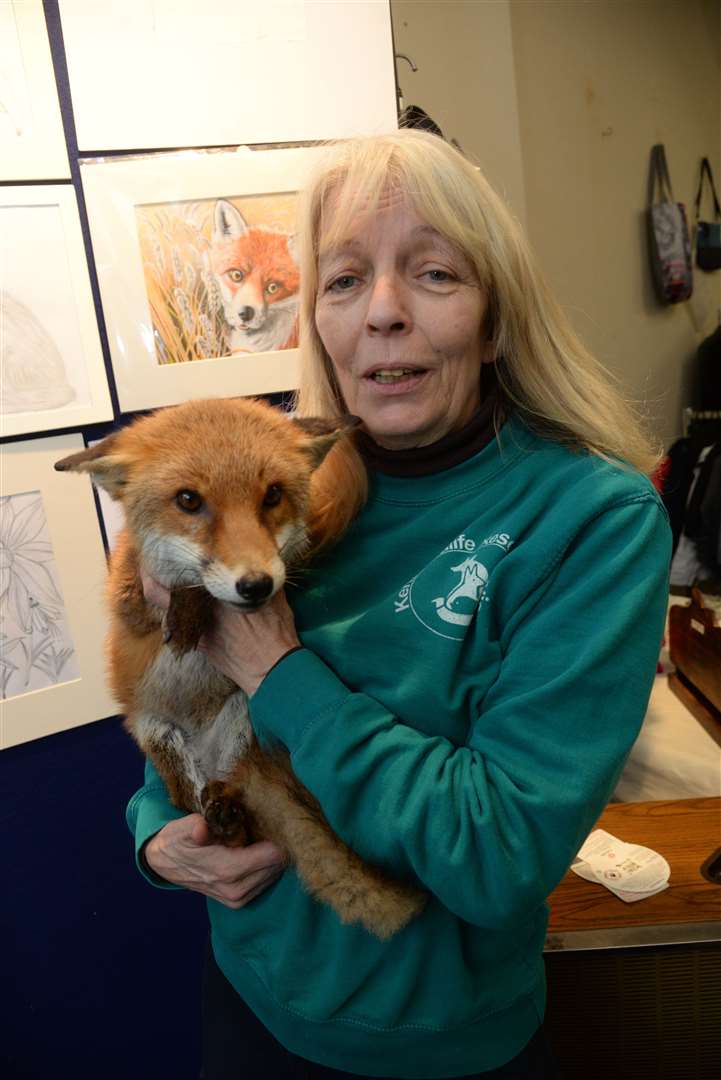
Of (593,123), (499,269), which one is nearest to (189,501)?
(499,269)

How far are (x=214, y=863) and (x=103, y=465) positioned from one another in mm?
655

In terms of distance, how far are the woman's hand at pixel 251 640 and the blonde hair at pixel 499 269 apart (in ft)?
0.90

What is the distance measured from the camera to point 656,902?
1.67 m

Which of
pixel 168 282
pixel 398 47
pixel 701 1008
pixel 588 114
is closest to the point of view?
pixel 701 1008

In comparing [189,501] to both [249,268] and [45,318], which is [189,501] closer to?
[45,318]

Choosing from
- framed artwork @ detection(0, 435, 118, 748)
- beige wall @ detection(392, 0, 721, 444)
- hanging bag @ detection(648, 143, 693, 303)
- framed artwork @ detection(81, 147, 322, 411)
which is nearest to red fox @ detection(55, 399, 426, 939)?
framed artwork @ detection(0, 435, 118, 748)

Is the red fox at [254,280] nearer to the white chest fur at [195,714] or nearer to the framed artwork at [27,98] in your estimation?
the framed artwork at [27,98]

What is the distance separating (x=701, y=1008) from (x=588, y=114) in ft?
13.4

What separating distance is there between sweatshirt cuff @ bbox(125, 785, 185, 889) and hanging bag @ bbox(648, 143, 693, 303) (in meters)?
4.14

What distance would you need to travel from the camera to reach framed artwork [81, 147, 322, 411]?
1984mm

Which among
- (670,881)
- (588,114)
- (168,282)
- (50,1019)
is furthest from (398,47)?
(50,1019)

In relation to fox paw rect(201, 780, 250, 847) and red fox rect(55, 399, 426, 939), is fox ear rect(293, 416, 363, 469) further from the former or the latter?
fox paw rect(201, 780, 250, 847)

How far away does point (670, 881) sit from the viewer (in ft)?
5.68

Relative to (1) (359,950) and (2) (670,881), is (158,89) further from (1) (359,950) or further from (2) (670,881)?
(2) (670,881)
